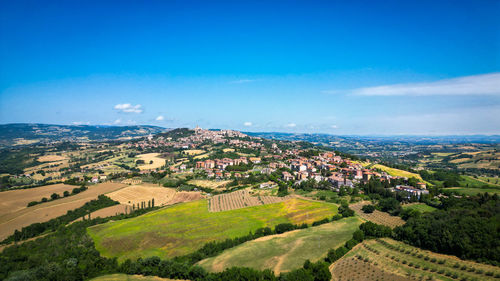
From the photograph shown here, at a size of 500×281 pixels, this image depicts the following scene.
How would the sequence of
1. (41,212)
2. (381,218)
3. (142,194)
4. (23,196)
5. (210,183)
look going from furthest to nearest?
(210,183) < (142,194) < (23,196) < (41,212) < (381,218)

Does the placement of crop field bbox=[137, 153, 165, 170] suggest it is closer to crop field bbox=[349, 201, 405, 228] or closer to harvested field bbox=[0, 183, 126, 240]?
harvested field bbox=[0, 183, 126, 240]

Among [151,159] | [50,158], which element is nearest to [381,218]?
[151,159]

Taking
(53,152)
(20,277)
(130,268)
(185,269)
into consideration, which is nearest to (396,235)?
(185,269)

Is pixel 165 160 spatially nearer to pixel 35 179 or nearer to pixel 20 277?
pixel 35 179

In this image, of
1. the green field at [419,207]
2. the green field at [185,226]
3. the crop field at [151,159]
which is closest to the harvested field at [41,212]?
the green field at [185,226]

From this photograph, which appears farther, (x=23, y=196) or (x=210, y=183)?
(x=210, y=183)

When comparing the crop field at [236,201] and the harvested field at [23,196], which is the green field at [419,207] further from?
the harvested field at [23,196]

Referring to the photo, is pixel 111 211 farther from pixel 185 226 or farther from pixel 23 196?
pixel 23 196
